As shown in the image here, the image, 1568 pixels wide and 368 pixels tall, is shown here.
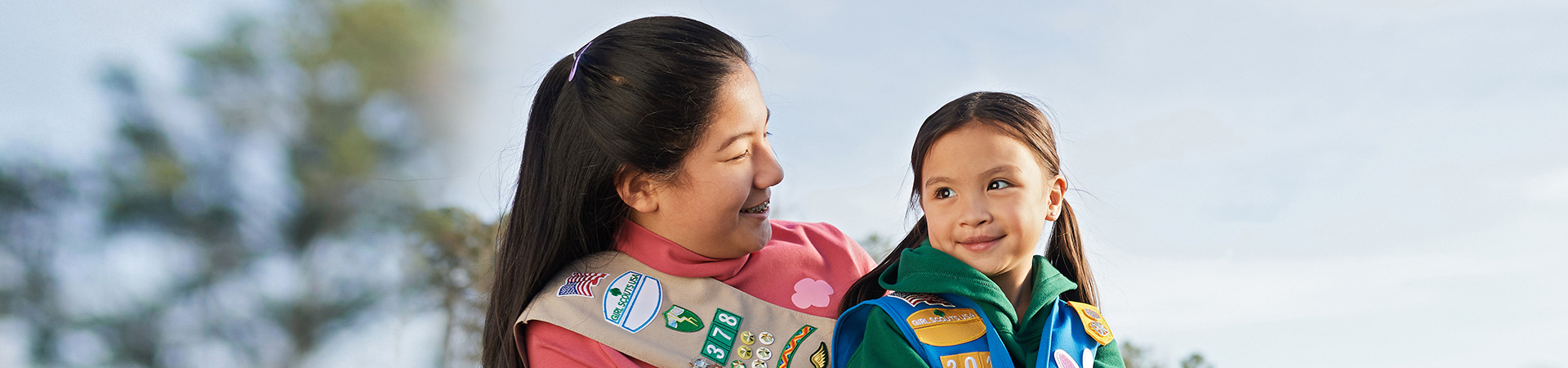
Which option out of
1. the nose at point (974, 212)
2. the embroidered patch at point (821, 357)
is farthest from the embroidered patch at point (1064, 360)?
the embroidered patch at point (821, 357)

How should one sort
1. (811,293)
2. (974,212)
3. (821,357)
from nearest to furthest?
(974,212), (821,357), (811,293)

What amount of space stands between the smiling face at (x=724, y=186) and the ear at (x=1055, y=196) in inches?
21.5

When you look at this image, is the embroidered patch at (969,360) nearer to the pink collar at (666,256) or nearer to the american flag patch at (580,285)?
the pink collar at (666,256)

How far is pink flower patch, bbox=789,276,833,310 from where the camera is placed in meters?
2.24

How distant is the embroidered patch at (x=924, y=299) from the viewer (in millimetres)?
1791

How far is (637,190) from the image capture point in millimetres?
2164

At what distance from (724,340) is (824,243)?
49cm

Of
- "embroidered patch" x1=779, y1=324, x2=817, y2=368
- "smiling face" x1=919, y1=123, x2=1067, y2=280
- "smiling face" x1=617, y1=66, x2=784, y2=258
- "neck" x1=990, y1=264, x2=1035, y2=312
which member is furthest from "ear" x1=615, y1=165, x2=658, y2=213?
"neck" x1=990, y1=264, x2=1035, y2=312

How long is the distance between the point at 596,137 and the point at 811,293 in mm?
568

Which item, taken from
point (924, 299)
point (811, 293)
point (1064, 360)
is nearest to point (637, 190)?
point (811, 293)

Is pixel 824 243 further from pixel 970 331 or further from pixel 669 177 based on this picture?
pixel 970 331

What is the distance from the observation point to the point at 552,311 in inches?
81.3

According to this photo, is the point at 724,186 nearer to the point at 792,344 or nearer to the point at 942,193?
the point at 792,344

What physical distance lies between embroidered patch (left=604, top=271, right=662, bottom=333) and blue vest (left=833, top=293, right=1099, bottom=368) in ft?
1.11
